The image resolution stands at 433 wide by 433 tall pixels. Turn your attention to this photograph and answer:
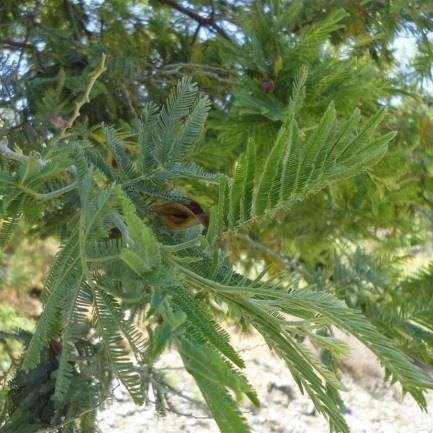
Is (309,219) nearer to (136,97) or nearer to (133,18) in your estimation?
(136,97)

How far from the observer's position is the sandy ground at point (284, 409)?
166 inches

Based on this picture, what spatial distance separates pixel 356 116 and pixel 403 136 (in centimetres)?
120

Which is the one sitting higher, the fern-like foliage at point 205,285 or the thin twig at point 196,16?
the thin twig at point 196,16

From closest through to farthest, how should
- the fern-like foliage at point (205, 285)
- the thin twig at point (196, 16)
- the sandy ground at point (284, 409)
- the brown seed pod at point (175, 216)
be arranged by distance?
the fern-like foliage at point (205, 285) < the brown seed pod at point (175, 216) < the thin twig at point (196, 16) < the sandy ground at point (284, 409)

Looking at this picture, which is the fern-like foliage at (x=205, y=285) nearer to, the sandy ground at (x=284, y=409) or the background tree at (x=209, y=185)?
the background tree at (x=209, y=185)

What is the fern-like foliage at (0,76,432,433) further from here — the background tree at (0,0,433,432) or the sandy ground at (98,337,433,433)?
the sandy ground at (98,337,433,433)

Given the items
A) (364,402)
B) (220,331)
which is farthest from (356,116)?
(364,402)

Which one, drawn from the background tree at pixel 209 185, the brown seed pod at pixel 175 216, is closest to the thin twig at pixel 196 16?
the background tree at pixel 209 185

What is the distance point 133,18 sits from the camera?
2.00 meters

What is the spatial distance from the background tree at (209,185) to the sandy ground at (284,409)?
197cm

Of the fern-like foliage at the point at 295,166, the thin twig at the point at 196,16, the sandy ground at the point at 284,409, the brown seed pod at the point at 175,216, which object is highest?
the thin twig at the point at 196,16

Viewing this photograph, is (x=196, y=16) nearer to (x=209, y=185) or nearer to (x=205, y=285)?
(x=209, y=185)

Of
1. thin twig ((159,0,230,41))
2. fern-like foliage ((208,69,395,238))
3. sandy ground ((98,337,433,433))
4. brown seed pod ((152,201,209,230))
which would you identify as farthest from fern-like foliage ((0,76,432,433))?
sandy ground ((98,337,433,433))

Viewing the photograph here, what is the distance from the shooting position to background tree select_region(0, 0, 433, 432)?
2.12ft
